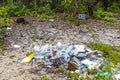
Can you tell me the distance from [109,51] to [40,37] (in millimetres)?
→ 1952

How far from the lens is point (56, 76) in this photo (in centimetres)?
512

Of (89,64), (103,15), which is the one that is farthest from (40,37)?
(103,15)

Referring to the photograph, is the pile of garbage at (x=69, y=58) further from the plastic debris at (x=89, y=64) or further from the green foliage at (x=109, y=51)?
the green foliage at (x=109, y=51)

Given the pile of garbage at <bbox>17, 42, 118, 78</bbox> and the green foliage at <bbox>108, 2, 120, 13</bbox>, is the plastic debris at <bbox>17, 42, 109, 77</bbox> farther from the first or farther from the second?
the green foliage at <bbox>108, 2, 120, 13</bbox>

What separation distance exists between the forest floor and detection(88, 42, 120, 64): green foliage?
43cm

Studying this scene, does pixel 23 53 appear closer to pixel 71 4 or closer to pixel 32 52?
pixel 32 52

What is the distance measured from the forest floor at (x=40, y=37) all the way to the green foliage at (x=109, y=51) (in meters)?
0.43

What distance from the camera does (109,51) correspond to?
241 inches

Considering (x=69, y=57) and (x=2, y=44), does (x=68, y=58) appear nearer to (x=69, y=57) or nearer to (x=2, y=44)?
(x=69, y=57)

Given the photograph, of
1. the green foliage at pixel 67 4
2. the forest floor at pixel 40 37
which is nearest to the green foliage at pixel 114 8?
the forest floor at pixel 40 37

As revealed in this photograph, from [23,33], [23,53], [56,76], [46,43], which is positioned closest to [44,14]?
[23,33]

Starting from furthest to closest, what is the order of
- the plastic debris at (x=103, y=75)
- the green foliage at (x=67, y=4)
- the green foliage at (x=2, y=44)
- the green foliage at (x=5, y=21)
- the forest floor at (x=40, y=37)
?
the green foliage at (x=67, y=4) → the green foliage at (x=5, y=21) → the green foliage at (x=2, y=44) → the forest floor at (x=40, y=37) → the plastic debris at (x=103, y=75)

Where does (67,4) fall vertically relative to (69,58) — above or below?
above

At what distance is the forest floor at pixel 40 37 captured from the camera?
17.4ft
